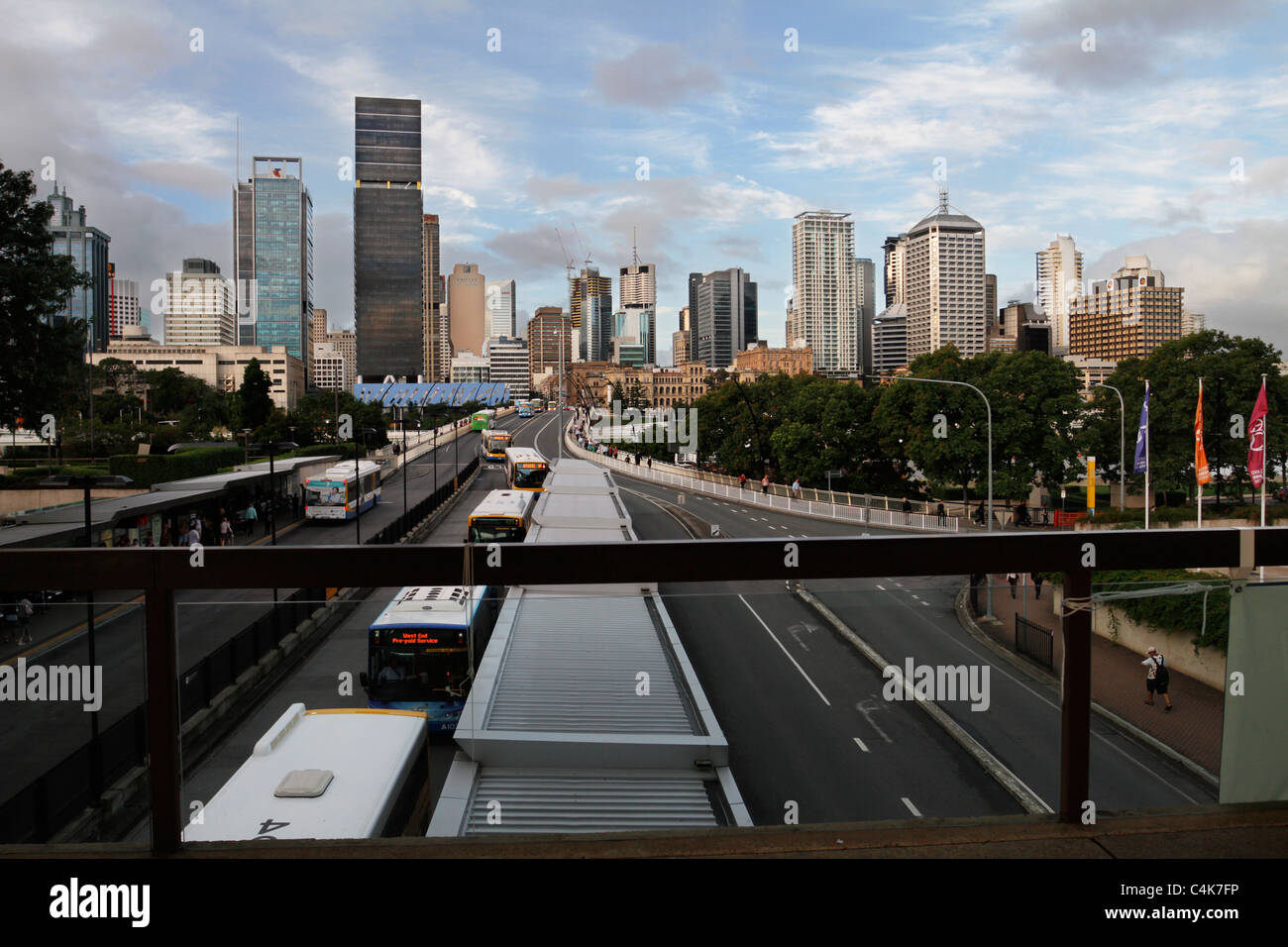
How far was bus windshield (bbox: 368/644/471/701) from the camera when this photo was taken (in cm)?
415

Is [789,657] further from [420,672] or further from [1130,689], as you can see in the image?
[420,672]

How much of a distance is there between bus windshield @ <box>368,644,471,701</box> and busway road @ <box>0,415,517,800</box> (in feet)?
2.63

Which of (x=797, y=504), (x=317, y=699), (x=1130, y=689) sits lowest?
(x=797, y=504)

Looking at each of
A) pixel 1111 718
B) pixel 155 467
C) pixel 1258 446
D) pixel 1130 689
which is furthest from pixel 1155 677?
pixel 155 467

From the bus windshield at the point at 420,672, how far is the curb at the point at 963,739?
1533 millimetres

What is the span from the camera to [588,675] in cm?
466

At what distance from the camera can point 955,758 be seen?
367 centimetres

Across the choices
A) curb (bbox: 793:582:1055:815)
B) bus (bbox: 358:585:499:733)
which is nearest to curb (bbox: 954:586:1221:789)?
curb (bbox: 793:582:1055:815)

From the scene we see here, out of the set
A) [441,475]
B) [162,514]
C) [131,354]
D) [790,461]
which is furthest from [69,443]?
[131,354]

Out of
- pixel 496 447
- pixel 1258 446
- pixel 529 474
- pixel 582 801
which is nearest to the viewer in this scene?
pixel 582 801

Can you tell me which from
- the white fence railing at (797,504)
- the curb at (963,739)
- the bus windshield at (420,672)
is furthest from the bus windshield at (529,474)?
the curb at (963,739)

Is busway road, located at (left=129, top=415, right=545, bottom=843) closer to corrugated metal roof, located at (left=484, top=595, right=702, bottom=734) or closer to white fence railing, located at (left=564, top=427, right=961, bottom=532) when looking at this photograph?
corrugated metal roof, located at (left=484, top=595, right=702, bottom=734)

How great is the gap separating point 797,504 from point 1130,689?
159ft
